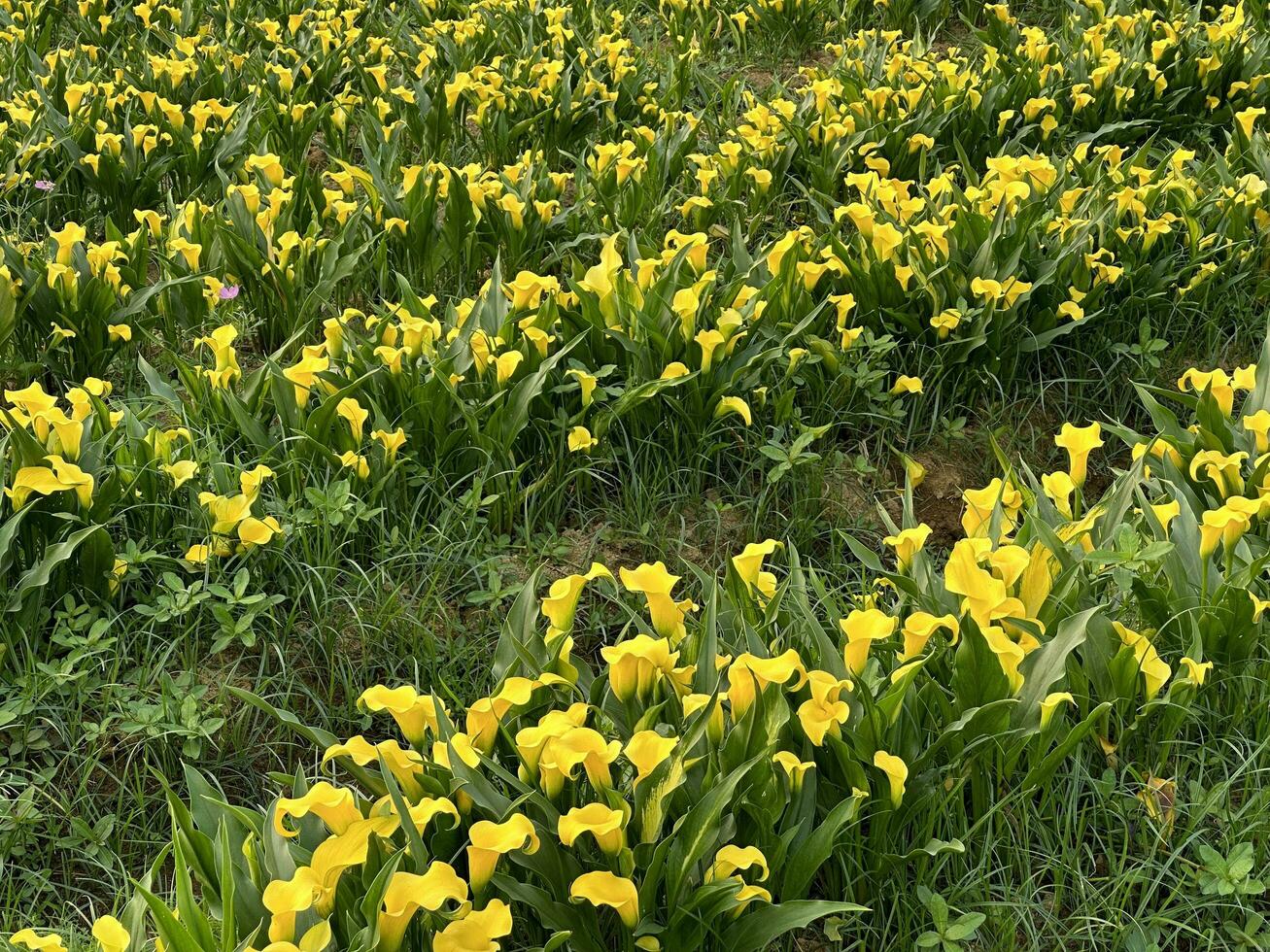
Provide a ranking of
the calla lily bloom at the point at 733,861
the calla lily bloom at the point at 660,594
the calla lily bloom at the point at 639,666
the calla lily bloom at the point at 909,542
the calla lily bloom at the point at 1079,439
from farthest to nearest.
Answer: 1. the calla lily bloom at the point at 1079,439
2. the calla lily bloom at the point at 909,542
3. the calla lily bloom at the point at 660,594
4. the calla lily bloom at the point at 639,666
5. the calla lily bloom at the point at 733,861

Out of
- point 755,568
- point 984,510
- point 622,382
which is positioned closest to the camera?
point 755,568

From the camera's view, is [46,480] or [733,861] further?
[46,480]

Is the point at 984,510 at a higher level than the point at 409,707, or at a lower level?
lower

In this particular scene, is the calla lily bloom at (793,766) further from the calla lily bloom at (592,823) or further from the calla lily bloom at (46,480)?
the calla lily bloom at (46,480)

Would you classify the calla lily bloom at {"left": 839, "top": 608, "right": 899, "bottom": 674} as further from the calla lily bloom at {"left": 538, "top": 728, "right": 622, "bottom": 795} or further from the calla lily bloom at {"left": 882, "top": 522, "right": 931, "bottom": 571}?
the calla lily bloom at {"left": 538, "top": 728, "right": 622, "bottom": 795}

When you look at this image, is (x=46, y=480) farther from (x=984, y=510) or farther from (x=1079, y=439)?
Result: (x=1079, y=439)

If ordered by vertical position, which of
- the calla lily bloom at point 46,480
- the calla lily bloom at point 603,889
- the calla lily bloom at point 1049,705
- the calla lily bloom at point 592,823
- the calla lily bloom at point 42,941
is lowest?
the calla lily bloom at point 1049,705

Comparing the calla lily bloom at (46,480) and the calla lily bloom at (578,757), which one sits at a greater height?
the calla lily bloom at (46,480)

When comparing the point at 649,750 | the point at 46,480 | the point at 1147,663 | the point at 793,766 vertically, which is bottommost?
the point at 1147,663

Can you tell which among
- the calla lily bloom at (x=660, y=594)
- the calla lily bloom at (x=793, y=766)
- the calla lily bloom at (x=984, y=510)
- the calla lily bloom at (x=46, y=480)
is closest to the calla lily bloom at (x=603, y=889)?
the calla lily bloom at (x=793, y=766)


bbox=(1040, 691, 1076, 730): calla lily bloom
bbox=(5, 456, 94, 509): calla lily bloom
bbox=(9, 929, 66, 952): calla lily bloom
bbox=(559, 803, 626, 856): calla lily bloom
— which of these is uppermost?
bbox=(5, 456, 94, 509): calla lily bloom

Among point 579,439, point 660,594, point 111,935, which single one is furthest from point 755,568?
point 111,935

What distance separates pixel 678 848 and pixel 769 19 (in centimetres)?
493

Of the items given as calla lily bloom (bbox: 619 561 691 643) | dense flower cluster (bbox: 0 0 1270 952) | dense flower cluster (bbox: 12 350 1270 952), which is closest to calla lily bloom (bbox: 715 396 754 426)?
dense flower cluster (bbox: 0 0 1270 952)
